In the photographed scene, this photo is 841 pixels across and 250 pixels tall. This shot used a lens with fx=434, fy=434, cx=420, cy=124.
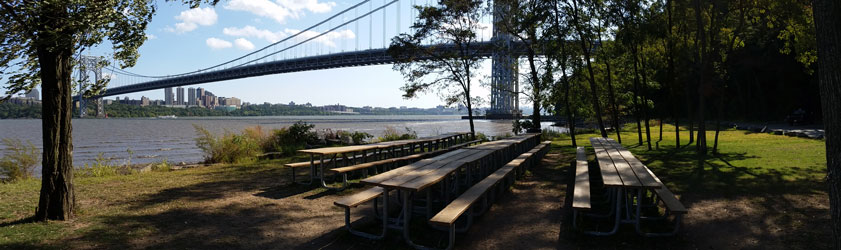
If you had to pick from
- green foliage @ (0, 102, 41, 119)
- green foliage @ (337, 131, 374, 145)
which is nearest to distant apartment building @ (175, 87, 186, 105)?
green foliage @ (0, 102, 41, 119)

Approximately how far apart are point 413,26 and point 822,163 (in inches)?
413

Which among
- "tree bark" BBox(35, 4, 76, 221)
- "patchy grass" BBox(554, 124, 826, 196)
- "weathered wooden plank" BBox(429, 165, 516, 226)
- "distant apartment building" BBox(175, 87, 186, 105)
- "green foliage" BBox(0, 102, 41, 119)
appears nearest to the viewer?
"weathered wooden plank" BBox(429, 165, 516, 226)

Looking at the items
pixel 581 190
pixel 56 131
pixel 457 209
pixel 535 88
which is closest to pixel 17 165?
pixel 56 131

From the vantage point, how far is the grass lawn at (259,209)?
3.37 metres

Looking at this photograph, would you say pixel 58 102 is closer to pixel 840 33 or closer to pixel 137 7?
pixel 137 7

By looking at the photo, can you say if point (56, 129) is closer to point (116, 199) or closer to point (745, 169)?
point (116, 199)

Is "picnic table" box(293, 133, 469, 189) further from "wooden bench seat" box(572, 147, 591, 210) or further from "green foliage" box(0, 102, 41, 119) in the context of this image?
"green foliage" box(0, 102, 41, 119)

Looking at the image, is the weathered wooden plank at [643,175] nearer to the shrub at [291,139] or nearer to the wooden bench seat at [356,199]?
the wooden bench seat at [356,199]

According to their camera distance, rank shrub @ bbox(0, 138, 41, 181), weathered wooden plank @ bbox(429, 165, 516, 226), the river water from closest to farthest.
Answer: weathered wooden plank @ bbox(429, 165, 516, 226), shrub @ bbox(0, 138, 41, 181), the river water

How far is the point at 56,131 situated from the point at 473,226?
3.64 metres

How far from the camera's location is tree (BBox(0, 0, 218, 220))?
11.1ft

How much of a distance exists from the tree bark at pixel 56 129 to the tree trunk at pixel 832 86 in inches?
193

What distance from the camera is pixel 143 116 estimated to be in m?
75.7

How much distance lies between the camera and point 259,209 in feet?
14.7
